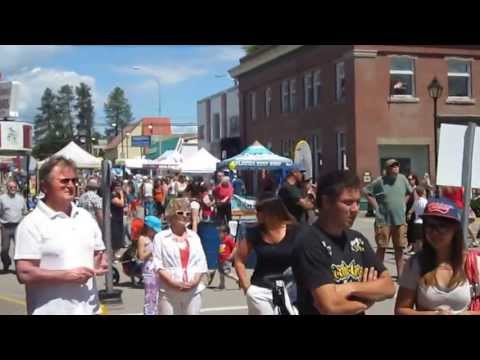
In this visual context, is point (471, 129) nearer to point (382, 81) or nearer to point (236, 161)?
point (236, 161)

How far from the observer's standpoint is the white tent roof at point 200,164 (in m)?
30.8

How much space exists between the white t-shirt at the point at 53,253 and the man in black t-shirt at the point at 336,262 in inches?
52.3

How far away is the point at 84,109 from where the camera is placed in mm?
69625

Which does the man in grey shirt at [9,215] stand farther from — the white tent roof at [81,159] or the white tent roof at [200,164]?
the white tent roof at [200,164]

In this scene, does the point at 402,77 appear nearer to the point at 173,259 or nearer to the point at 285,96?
the point at 285,96

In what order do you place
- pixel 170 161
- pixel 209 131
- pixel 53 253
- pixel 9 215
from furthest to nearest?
pixel 209 131, pixel 170 161, pixel 9 215, pixel 53 253

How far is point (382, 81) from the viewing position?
32.0 meters

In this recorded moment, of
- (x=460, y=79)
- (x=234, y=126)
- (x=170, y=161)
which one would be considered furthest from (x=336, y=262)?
(x=234, y=126)

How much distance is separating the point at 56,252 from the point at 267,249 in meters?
1.68
